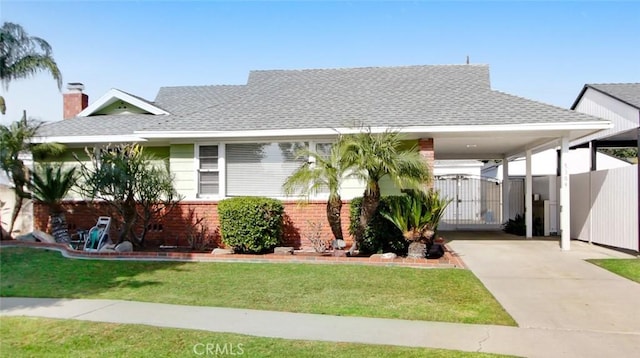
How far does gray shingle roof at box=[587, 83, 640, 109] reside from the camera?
15.2m

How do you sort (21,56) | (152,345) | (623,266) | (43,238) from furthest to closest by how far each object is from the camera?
(21,56), (43,238), (623,266), (152,345)

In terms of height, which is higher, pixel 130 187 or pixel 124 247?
Answer: pixel 130 187

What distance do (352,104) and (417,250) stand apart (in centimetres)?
528

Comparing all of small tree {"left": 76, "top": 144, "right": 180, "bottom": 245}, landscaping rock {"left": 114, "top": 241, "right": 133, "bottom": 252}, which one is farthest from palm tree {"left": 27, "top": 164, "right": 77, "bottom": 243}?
landscaping rock {"left": 114, "top": 241, "right": 133, "bottom": 252}

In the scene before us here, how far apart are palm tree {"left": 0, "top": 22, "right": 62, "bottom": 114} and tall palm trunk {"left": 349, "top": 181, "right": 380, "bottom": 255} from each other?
11272 mm

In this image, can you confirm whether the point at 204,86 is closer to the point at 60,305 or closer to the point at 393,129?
the point at 393,129

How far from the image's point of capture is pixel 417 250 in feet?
34.8

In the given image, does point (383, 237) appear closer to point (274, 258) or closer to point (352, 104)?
point (274, 258)

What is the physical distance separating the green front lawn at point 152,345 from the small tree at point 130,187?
6218mm

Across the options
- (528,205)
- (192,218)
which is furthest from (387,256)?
(528,205)

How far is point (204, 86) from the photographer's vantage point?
19438 millimetres

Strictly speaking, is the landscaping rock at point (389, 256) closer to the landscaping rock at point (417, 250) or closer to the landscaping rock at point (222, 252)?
the landscaping rock at point (417, 250)

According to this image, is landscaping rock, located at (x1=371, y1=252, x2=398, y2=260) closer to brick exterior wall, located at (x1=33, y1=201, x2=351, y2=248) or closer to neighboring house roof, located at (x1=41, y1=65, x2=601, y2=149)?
brick exterior wall, located at (x1=33, y1=201, x2=351, y2=248)

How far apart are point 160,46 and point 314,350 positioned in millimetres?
12032
